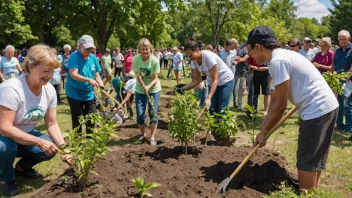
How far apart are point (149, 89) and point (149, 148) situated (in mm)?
1101

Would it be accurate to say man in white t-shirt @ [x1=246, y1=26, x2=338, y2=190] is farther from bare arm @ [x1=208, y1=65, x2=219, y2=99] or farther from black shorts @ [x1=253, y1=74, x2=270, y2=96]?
black shorts @ [x1=253, y1=74, x2=270, y2=96]

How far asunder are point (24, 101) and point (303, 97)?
2.93m

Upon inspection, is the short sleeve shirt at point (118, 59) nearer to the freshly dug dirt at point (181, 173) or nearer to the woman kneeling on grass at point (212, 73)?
the woman kneeling on grass at point (212, 73)

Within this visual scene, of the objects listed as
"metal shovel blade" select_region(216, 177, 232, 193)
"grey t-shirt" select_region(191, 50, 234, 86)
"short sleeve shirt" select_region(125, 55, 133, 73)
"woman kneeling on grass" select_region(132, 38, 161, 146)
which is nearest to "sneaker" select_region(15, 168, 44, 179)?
"woman kneeling on grass" select_region(132, 38, 161, 146)

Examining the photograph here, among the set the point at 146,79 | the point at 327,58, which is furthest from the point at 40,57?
the point at 327,58

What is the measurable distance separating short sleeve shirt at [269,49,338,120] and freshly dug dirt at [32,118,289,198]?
1.09 m

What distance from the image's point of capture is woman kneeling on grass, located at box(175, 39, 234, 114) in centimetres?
Result: 509

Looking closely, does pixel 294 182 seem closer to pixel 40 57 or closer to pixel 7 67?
pixel 40 57

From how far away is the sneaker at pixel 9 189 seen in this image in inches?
153

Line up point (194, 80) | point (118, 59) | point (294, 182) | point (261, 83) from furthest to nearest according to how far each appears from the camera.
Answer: point (118, 59), point (261, 83), point (194, 80), point (294, 182)

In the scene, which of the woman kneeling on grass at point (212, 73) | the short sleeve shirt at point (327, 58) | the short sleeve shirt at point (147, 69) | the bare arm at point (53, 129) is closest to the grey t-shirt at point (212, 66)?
the woman kneeling on grass at point (212, 73)

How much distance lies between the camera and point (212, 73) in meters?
5.16

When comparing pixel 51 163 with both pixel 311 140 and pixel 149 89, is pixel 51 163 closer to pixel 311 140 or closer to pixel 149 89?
pixel 149 89

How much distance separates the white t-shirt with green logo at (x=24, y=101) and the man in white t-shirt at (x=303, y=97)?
7.84 ft
